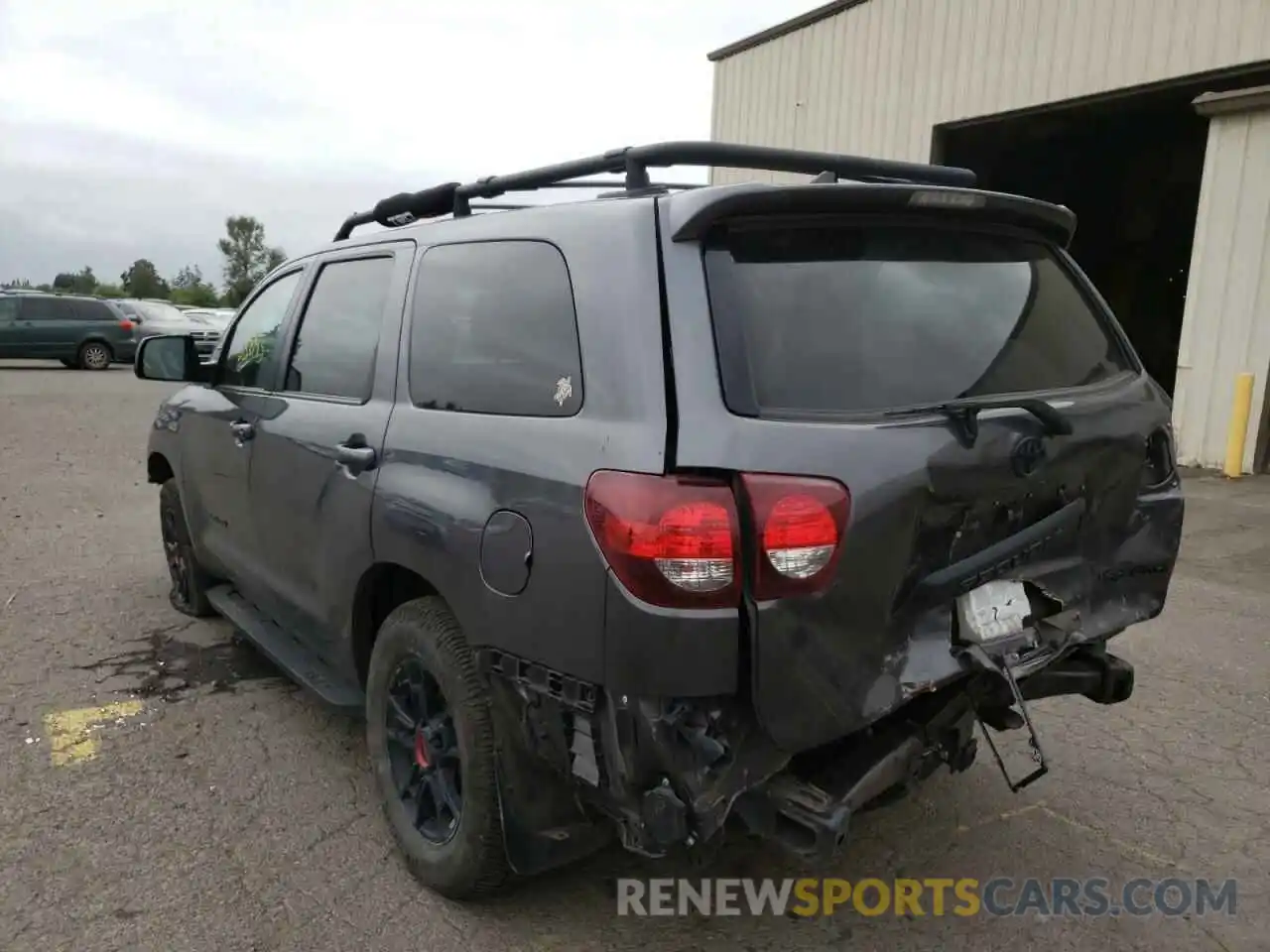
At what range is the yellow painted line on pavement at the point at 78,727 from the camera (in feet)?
11.7

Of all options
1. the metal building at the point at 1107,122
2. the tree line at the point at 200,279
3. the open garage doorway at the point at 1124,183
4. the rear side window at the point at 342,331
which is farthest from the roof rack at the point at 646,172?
the tree line at the point at 200,279

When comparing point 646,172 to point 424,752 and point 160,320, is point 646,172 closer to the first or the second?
point 424,752

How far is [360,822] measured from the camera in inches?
124

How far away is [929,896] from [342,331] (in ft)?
8.67

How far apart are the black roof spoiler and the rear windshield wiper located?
1.66 feet

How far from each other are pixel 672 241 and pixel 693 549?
73 centimetres

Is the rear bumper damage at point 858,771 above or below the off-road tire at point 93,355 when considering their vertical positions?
above

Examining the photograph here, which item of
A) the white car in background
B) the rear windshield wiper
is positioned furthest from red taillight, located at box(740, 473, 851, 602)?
the white car in background

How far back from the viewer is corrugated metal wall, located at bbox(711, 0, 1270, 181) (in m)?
9.84

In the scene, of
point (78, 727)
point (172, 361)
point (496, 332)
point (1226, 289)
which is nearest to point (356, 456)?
point (496, 332)

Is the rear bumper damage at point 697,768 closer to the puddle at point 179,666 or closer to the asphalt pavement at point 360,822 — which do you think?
the asphalt pavement at point 360,822

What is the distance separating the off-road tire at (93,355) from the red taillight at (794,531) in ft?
76.2

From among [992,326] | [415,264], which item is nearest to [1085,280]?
[992,326]

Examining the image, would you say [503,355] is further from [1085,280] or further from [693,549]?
[1085,280]
